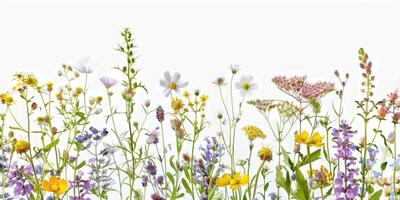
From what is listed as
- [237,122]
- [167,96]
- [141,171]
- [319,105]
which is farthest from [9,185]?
[319,105]

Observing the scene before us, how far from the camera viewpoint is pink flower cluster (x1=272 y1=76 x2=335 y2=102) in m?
1.76

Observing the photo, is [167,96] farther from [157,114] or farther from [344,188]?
[344,188]

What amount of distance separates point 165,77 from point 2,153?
2.20 ft

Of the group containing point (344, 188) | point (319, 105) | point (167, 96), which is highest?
point (167, 96)

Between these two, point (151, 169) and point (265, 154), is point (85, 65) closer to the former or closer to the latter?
point (151, 169)

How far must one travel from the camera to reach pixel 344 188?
1758 mm

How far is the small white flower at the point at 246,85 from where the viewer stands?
2.32 metres

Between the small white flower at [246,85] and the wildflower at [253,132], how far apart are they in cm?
44

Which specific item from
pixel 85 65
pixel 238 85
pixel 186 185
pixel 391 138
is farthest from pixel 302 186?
pixel 85 65

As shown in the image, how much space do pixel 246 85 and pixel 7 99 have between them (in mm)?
929

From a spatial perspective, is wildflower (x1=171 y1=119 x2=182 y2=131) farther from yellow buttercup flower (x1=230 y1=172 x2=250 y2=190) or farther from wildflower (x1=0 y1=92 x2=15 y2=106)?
wildflower (x1=0 y1=92 x2=15 y2=106)

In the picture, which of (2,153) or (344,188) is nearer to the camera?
(344,188)

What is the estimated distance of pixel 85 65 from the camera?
2133 mm

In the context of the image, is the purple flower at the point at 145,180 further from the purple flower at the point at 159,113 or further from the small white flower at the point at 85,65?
the small white flower at the point at 85,65
